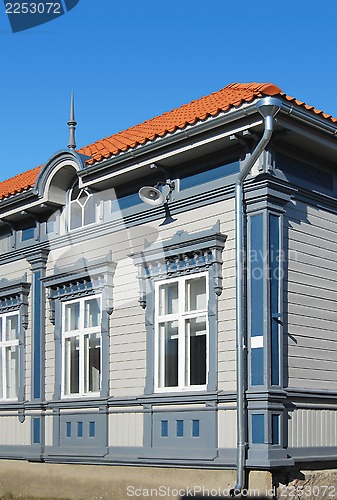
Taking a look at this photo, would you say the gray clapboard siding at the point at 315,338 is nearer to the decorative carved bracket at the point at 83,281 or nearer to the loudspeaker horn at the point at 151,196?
the loudspeaker horn at the point at 151,196

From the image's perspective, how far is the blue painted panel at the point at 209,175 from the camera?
36.9ft

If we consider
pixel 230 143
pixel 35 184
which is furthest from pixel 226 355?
pixel 35 184

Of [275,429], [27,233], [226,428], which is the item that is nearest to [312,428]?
[275,429]

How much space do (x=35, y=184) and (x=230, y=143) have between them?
401 cm

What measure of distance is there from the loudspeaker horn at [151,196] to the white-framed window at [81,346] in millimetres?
2003

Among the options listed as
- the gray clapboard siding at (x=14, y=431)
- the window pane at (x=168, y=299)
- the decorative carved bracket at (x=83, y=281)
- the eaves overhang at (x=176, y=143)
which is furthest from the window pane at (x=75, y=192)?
the gray clapboard siding at (x=14, y=431)

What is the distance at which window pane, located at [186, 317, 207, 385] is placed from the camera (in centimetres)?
1138

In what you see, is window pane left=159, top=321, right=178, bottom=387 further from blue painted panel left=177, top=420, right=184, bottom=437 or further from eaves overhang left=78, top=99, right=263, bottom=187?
eaves overhang left=78, top=99, right=263, bottom=187

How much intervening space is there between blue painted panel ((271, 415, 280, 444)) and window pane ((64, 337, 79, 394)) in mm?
4181

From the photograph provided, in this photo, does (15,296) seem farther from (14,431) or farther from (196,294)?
(196,294)

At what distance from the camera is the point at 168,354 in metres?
11.9

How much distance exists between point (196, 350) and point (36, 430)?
13.0 feet

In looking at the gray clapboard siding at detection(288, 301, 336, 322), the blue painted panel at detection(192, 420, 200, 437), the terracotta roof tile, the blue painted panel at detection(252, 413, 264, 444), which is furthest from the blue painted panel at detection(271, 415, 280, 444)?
the terracotta roof tile

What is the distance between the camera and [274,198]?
35.6ft
